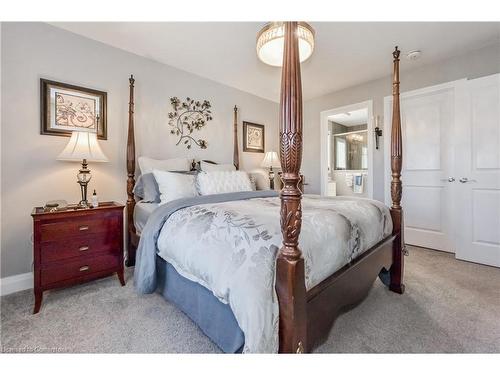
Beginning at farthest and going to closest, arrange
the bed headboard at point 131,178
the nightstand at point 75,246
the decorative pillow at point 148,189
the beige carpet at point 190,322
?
the bed headboard at point 131,178 → the decorative pillow at point 148,189 → the nightstand at point 75,246 → the beige carpet at point 190,322

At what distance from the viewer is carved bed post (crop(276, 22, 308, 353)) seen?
89 centimetres

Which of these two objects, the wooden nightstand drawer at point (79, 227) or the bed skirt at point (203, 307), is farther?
the wooden nightstand drawer at point (79, 227)

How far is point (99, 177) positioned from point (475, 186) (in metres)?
4.16

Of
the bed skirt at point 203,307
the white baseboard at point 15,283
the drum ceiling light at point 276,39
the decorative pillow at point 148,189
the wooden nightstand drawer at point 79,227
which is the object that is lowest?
the white baseboard at point 15,283

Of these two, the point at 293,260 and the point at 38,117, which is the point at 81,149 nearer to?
the point at 38,117

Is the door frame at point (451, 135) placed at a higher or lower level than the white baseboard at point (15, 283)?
higher

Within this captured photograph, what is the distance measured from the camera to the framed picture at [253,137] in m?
3.85

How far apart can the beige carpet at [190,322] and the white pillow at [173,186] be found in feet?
2.79

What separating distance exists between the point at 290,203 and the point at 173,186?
4.98ft

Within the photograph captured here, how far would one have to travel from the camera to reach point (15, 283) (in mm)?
1958

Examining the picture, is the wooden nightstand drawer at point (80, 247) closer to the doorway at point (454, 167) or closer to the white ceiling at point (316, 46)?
the white ceiling at point (316, 46)

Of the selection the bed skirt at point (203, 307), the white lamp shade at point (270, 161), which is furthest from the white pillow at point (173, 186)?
the white lamp shade at point (270, 161)

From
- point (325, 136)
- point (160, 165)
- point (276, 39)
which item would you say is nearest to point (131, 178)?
point (160, 165)
